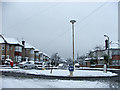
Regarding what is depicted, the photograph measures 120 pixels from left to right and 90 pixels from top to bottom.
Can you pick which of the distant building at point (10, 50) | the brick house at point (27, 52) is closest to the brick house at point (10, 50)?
the distant building at point (10, 50)

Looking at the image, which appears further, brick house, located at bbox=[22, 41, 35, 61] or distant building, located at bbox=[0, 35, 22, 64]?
brick house, located at bbox=[22, 41, 35, 61]

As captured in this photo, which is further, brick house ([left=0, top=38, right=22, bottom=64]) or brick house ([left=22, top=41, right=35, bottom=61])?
brick house ([left=22, top=41, right=35, bottom=61])

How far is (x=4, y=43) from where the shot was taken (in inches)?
2041

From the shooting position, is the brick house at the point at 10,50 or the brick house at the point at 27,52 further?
the brick house at the point at 27,52

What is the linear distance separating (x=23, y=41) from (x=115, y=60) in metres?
37.4

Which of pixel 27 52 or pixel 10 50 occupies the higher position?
pixel 10 50

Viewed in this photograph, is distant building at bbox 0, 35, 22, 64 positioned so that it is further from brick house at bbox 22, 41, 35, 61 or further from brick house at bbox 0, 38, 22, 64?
brick house at bbox 22, 41, 35, 61

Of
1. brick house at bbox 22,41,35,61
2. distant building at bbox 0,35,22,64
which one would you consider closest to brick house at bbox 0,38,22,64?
distant building at bbox 0,35,22,64

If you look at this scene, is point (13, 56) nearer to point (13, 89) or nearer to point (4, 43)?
point (4, 43)

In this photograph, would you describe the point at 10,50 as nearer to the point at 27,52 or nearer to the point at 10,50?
the point at 10,50

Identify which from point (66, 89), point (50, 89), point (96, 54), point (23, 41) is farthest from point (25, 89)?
point (96, 54)

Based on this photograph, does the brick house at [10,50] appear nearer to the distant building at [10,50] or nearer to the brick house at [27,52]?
the distant building at [10,50]

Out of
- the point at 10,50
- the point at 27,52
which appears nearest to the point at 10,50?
the point at 10,50

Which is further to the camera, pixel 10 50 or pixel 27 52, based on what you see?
pixel 27 52
